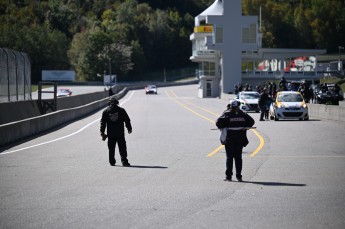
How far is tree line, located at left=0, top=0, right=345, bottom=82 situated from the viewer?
162m

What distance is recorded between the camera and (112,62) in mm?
164750

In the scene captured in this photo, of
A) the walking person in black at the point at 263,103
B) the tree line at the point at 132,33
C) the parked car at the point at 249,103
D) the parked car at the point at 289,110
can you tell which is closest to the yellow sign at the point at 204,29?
the tree line at the point at 132,33

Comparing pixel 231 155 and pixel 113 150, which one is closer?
pixel 231 155

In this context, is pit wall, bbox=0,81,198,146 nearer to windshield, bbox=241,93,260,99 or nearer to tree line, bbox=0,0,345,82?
windshield, bbox=241,93,260,99

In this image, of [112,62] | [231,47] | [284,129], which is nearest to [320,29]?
[112,62]

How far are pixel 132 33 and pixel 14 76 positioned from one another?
152 m

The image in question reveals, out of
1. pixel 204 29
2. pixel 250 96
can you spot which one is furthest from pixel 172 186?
pixel 204 29

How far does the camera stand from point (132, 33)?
182 meters

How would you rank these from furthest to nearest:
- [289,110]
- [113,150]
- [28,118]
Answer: [289,110], [28,118], [113,150]

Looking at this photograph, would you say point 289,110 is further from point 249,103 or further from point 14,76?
point 14,76

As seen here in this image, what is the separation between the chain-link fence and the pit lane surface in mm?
5072

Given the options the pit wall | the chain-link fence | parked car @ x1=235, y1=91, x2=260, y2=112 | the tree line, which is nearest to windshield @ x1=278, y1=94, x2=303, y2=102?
parked car @ x1=235, y1=91, x2=260, y2=112

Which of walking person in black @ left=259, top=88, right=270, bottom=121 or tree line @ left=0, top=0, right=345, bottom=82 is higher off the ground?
tree line @ left=0, top=0, right=345, bottom=82

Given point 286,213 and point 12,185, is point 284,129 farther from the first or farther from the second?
point 286,213
